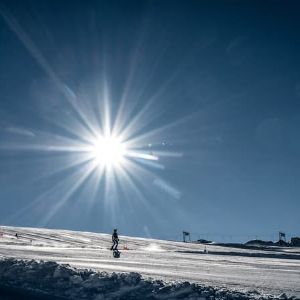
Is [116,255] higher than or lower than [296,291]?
higher

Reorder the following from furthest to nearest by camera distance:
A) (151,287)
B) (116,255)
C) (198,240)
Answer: (198,240), (116,255), (151,287)

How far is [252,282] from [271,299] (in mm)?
3647

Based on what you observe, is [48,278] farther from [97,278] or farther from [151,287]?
[151,287]

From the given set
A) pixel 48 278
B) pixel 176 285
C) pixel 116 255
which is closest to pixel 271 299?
pixel 176 285

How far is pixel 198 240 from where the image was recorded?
82.1 metres

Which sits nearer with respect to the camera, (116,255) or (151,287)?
(151,287)

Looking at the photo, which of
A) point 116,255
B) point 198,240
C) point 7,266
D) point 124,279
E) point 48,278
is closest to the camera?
point 124,279

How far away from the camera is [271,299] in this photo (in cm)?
888

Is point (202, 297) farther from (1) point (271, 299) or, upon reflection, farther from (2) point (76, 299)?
(2) point (76, 299)

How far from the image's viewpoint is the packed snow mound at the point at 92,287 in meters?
9.52

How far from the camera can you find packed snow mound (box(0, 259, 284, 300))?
952cm

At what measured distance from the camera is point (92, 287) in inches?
416

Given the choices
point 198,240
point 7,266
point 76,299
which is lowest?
point 76,299

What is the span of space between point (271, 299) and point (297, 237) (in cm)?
8168
